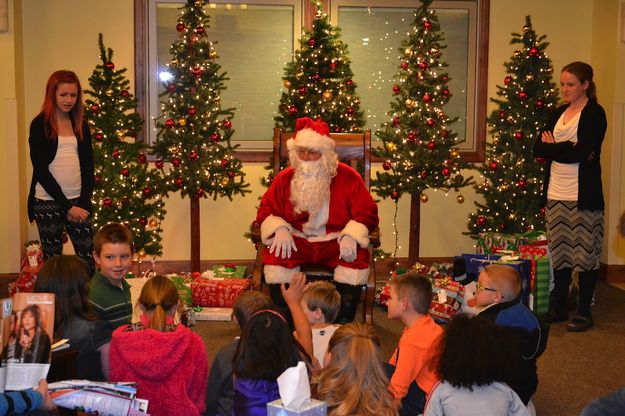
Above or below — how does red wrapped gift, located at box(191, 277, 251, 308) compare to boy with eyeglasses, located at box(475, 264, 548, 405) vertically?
below

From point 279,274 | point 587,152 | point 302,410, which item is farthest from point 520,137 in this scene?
point 302,410

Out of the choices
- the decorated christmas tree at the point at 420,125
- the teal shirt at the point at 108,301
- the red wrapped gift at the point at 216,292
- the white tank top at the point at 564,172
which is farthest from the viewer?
the decorated christmas tree at the point at 420,125

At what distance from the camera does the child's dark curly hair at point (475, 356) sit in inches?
113

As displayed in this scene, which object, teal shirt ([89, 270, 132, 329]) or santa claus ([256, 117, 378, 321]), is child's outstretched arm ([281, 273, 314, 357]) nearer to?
teal shirt ([89, 270, 132, 329])

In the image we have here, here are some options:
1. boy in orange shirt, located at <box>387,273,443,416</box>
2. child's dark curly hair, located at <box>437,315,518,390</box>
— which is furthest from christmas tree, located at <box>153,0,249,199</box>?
child's dark curly hair, located at <box>437,315,518,390</box>

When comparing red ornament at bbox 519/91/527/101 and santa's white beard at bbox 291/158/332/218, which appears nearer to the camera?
santa's white beard at bbox 291/158/332/218

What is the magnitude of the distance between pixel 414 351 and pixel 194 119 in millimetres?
3515

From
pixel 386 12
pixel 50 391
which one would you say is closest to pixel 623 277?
pixel 386 12

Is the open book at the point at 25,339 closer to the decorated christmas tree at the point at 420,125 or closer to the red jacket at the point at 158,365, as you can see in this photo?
the red jacket at the point at 158,365

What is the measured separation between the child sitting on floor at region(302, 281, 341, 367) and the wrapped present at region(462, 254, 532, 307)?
1.97 meters

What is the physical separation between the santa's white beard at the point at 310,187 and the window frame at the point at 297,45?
195 cm

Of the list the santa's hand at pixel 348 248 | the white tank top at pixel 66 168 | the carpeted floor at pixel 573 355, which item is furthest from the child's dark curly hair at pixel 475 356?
the white tank top at pixel 66 168

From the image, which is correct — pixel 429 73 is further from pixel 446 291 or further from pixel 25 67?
pixel 25 67

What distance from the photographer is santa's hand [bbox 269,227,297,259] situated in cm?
516
